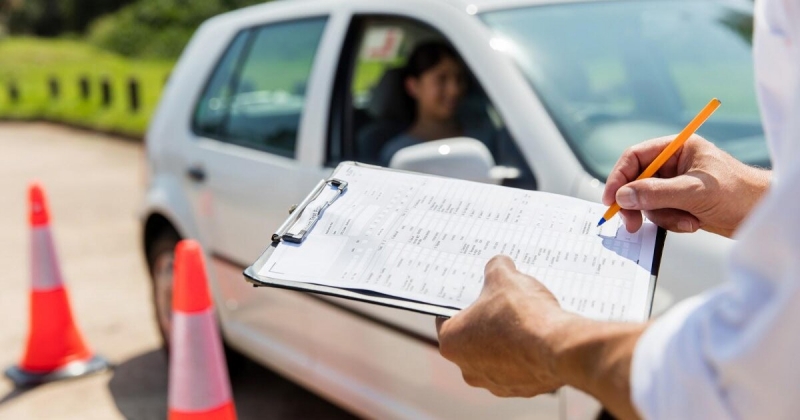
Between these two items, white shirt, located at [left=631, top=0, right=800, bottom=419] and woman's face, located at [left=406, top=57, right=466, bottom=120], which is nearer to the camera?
white shirt, located at [left=631, top=0, right=800, bottom=419]

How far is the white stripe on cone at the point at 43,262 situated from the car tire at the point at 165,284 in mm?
413

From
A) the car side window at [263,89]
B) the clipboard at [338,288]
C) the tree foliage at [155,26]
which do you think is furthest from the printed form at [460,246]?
the tree foliage at [155,26]

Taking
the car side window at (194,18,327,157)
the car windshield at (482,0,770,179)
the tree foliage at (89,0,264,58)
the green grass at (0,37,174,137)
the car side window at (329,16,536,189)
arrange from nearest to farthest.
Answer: the car windshield at (482,0,770,179), the car side window at (329,16,536,189), the car side window at (194,18,327,157), the green grass at (0,37,174,137), the tree foliage at (89,0,264,58)

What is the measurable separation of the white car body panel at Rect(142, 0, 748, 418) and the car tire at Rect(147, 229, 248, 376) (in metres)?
0.14

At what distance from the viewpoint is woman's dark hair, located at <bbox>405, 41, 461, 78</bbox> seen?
338 centimetres

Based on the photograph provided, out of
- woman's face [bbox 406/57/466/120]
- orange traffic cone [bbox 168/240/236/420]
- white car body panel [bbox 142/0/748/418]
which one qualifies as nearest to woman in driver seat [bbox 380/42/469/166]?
woman's face [bbox 406/57/466/120]

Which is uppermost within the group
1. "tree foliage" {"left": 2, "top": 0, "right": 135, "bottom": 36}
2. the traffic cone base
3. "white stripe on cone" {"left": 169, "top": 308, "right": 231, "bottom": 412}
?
"white stripe on cone" {"left": 169, "top": 308, "right": 231, "bottom": 412}

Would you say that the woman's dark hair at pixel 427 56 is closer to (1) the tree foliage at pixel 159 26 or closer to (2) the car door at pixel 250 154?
(2) the car door at pixel 250 154

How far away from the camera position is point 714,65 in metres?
3.21

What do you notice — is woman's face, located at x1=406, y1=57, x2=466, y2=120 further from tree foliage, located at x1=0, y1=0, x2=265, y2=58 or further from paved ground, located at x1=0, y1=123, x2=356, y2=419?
tree foliage, located at x1=0, y1=0, x2=265, y2=58

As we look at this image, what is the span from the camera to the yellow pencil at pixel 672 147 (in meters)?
1.45

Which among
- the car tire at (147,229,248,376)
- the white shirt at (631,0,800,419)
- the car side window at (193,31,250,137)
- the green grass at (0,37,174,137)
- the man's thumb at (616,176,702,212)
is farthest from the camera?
the green grass at (0,37,174,137)

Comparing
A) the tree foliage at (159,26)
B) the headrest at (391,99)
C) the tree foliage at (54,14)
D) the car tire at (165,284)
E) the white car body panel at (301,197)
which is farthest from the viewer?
the tree foliage at (54,14)

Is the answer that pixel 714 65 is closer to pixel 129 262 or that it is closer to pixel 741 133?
pixel 741 133
